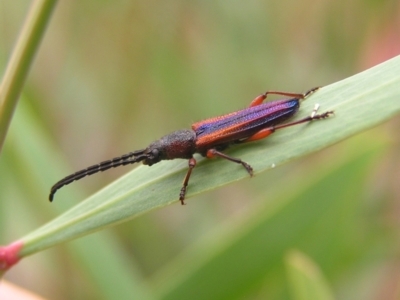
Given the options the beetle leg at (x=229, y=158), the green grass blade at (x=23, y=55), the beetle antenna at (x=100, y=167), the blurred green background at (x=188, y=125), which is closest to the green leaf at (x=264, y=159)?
the beetle leg at (x=229, y=158)

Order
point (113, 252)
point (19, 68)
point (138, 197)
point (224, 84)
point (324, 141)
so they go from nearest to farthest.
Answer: point (19, 68), point (324, 141), point (138, 197), point (113, 252), point (224, 84)

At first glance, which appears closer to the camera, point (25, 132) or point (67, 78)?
point (25, 132)

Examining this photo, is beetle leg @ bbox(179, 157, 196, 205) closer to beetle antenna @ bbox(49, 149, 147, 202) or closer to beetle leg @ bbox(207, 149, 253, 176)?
beetle leg @ bbox(207, 149, 253, 176)

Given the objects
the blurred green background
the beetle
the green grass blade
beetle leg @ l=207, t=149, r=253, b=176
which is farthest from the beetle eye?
the green grass blade

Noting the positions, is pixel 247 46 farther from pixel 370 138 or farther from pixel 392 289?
pixel 392 289

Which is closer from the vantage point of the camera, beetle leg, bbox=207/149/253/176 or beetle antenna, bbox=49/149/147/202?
beetle leg, bbox=207/149/253/176

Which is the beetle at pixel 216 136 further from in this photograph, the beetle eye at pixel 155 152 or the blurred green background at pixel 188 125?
the blurred green background at pixel 188 125

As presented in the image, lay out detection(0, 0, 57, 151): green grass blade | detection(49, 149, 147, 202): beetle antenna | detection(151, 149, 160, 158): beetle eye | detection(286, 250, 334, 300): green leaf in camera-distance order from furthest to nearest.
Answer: detection(151, 149, 160, 158): beetle eye, detection(49, 149, 147, 202): beetle antenna, detection(286, 250, 334, 300): green leaf, detection(0, 0, 57, 151): green grass blade

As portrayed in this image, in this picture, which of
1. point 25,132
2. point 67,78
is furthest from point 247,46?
point 25,132
